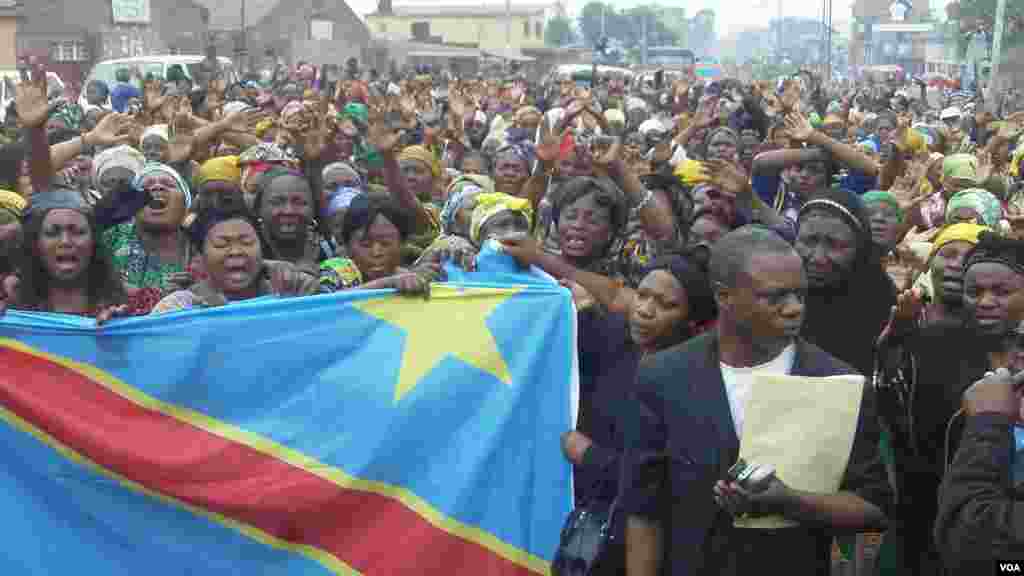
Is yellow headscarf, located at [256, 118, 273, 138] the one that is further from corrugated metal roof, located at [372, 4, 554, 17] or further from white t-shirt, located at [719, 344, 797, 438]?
corrugated metal roof, located at [372, 4, 554, 17]

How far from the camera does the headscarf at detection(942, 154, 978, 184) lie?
8555mm

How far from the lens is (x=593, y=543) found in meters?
4.36

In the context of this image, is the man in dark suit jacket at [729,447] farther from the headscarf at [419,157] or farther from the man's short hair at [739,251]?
the headscarf at [419,157]

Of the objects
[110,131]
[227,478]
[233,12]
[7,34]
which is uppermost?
[233,12]

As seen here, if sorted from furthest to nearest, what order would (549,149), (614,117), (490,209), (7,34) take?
1. (7,34)
2. (614,117)
3. (549,149)
4. (490,209)

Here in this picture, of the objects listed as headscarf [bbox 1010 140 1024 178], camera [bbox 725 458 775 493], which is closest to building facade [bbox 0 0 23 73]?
headscarf [bbox 1010 140 1024 178]

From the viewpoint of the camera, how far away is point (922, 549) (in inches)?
179

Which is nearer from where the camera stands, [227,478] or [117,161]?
[227,478]

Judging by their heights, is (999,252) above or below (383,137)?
below

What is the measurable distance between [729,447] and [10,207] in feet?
11.5

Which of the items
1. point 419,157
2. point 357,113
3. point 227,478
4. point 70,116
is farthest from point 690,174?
point 357,113

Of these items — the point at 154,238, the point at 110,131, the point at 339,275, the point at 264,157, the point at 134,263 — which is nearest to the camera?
the point at 339,275

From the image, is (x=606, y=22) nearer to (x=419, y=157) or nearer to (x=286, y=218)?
(x=419, y=157)

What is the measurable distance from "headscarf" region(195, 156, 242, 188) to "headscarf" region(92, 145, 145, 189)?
1.12ft
